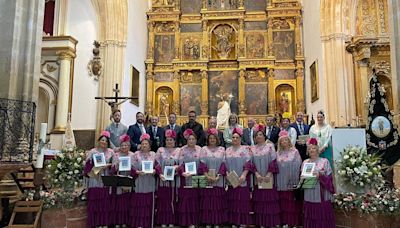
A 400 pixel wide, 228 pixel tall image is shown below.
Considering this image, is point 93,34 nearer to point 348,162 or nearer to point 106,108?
point 106,108

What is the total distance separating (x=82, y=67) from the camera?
11508mm

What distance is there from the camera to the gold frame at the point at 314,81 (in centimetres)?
1328

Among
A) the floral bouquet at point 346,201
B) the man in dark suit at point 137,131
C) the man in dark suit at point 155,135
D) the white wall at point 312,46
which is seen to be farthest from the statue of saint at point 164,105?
the floral bouquet at point 346,201

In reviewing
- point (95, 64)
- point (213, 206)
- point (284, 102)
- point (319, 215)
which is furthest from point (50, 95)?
point (284, 102)

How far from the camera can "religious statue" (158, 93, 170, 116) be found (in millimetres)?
15367

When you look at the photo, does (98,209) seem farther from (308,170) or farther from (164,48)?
(164,48)

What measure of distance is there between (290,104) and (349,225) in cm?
1016

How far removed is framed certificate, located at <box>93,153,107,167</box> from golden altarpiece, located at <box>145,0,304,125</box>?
934 centimetres

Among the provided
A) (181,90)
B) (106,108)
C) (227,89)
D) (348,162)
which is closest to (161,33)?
(181,90)

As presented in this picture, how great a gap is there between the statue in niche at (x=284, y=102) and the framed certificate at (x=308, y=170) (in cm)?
1002

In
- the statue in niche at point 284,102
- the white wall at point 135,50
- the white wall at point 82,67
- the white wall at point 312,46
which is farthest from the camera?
the statue in niche at point 284,102

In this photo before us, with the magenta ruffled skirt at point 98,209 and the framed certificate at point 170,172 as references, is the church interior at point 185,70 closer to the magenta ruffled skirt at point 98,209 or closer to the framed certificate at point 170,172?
the magenta ruffled skirt at point 98,209

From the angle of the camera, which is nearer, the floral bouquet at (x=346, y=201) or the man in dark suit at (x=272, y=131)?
the floral bouquet at (x=346, y=201)

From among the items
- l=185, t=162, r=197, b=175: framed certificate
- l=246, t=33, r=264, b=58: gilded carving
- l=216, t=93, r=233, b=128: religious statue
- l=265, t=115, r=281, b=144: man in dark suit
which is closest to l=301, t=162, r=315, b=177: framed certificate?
l=185, t=162, r=197, b=175: framed certificate
